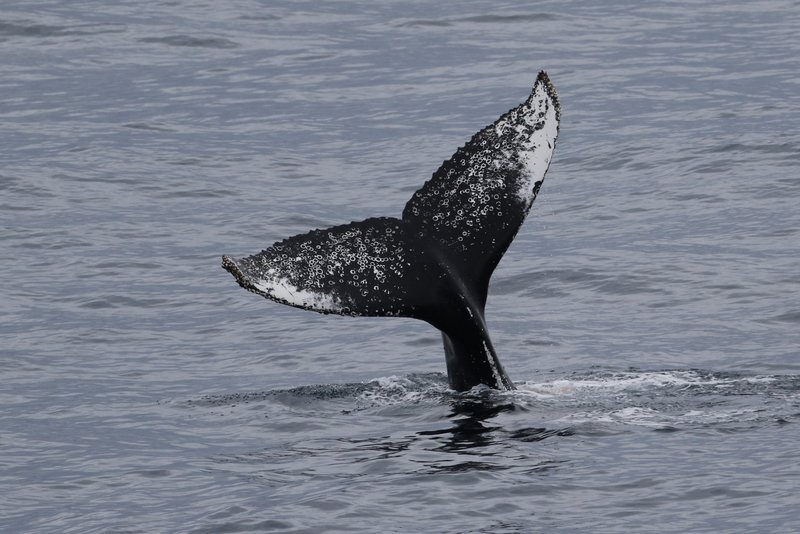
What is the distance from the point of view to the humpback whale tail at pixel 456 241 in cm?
1085

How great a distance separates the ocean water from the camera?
35.3 feet

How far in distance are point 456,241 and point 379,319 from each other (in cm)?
515

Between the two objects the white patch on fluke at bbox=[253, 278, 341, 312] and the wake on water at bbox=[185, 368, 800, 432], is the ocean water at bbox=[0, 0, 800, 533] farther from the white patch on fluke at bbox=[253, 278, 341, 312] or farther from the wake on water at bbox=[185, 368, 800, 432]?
the white patch on fluke at bbox=[253, 278, 341, 312]

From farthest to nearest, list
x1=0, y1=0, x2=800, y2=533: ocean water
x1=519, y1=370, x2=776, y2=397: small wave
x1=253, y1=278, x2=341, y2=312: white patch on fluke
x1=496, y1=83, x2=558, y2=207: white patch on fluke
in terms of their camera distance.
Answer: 1. x1=519, y1=370, x2=776, y2=397: small wave
2. x1=496, y1=83, x2=558, y2=207: white patch on fluke
3. x1=0, y1=0, x2=800, y2=533: ocean water
4. x1=253, y1=278, x2=341, y2=312: white patch on fluke

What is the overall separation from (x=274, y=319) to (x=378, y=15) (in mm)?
18106

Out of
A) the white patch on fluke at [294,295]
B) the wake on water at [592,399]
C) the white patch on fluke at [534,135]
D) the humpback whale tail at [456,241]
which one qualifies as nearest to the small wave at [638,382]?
the wake on water at [592,399]

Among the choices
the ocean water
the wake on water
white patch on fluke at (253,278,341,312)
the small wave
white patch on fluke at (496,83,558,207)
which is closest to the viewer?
white patch on fluke at (253,278,341,312)

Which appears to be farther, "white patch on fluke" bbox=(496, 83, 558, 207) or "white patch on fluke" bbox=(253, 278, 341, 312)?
"white patch on fluke" bbox=(496, 83, 558, 207)

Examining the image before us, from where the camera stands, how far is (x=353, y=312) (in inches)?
419

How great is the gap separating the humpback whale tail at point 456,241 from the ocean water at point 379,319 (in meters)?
0.75

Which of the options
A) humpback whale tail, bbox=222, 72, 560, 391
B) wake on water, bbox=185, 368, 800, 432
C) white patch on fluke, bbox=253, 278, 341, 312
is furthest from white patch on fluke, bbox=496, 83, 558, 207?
white patch on fluke, bbox=253, 278, 341, 312

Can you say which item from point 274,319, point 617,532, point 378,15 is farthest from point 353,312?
point 378,15

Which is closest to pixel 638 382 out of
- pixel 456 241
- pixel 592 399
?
pixel 592 399

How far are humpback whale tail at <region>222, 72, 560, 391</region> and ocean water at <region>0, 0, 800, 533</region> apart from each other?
751 millimetres
